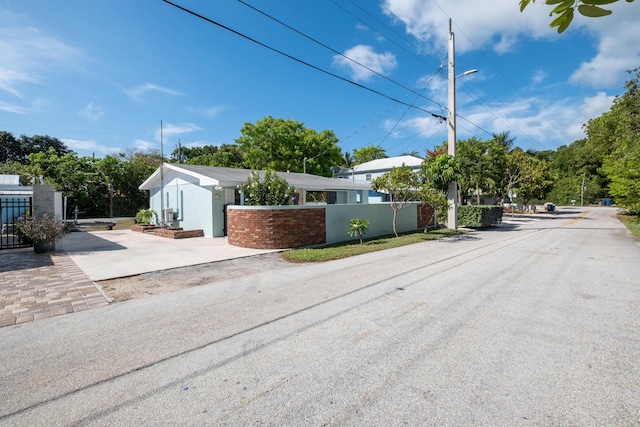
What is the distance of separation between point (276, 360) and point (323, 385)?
2.22ft

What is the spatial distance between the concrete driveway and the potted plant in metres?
0.61

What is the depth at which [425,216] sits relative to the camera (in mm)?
18453

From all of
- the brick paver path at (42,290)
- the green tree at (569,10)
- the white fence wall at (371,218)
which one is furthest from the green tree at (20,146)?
the green tree at (569,10)

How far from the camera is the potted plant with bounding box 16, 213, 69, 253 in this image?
9.76 meters

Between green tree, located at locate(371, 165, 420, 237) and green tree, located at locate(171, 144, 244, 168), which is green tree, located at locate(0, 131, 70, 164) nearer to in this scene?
green tree, located at locate(171, 144, 244, 168)

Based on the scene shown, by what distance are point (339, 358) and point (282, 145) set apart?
111 ft

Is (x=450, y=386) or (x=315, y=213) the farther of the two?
(x=315, y=213)

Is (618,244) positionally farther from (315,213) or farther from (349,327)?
(349,327)

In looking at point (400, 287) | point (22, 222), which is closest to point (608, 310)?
point (400, 287)

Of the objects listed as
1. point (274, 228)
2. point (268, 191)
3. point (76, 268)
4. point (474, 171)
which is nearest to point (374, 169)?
point (474, 171)

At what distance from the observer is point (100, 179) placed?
2927cm

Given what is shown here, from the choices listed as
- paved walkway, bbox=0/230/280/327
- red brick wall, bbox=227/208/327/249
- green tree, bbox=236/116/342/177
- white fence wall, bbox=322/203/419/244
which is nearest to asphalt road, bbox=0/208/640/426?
paved walkway, bbox=0/230/280/327

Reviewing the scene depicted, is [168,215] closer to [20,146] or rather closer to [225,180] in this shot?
[225,180]

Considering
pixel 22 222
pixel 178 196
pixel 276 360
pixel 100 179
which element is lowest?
pixel 276 360
